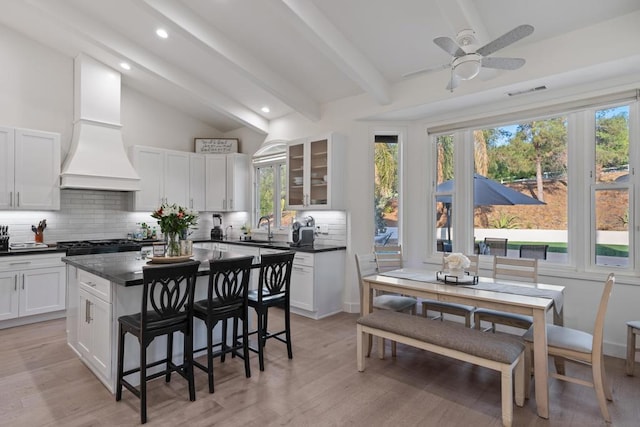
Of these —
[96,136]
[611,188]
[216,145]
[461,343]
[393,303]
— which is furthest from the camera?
[216,145]

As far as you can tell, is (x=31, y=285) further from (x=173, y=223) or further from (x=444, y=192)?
(x=444, y=192)

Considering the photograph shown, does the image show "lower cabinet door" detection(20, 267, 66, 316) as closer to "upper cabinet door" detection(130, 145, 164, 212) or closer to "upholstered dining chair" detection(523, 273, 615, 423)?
"upper cabinet door" detection(130, 145, 164, 212)

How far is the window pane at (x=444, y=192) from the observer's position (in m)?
4.75

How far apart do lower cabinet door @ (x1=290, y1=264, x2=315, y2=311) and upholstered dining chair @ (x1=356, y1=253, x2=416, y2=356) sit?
1.05 meters

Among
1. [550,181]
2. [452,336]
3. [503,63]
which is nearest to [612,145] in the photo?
[550,181]

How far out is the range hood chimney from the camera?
16.2ft

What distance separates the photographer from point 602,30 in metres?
3.14

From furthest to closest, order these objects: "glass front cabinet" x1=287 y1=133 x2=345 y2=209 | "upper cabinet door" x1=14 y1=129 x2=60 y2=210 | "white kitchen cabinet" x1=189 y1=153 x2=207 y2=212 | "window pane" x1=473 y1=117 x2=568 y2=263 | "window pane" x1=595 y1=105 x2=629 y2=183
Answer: "white kitchen cabinet" x1=189 y1=153 x2=207 y2=212, "glass front cabinet" x1=287 y1=133 x2=345 y2=209, "upper cabinet door" x1=14 y1=129 x2=60 y2=210, "window pane" x1=473 y1=117 x2=568 y2=263, "window pane" x1=595 y1=105 x2=629 y2=183

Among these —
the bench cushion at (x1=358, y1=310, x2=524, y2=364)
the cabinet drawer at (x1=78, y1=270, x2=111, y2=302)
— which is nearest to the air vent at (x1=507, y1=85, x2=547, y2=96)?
the bench cushion at (x1=358, y1=310, x2=524, y2=364)

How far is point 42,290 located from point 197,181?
286 centimetres

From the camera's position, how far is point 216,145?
6797 mm

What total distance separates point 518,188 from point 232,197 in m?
4.69

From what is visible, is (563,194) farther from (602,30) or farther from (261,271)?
(261,271)

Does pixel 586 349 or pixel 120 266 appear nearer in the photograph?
pixel 586 349
